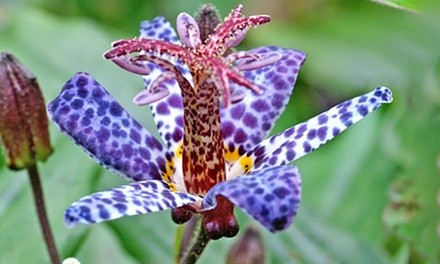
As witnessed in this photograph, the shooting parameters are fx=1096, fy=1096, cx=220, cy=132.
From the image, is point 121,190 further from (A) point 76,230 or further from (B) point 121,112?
(A) point 76,230

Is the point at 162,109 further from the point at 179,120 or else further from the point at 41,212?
the point at 41,212

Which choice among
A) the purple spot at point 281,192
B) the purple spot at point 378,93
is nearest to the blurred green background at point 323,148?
the purple spot at point 378,93

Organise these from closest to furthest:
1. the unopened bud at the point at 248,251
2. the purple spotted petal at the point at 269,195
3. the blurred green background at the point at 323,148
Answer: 1. the purple spotted petal at the point at 269,195
2. the unopened bud at the point at 248,251
3. the blurred green background at the point at 323,148

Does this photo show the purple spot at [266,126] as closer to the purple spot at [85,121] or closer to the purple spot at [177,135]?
the purple spot at [177,135]

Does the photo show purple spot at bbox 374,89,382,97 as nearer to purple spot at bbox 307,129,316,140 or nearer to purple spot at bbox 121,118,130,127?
purple spot at bbox 307,129,316,140

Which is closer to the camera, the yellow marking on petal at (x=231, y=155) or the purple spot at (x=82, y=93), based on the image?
the purple spot at (x=82, y=93)

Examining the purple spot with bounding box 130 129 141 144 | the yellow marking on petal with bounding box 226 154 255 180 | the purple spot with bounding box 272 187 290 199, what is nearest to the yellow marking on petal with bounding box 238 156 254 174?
the yellow marking on petal with bounding box 226 154 255 180
